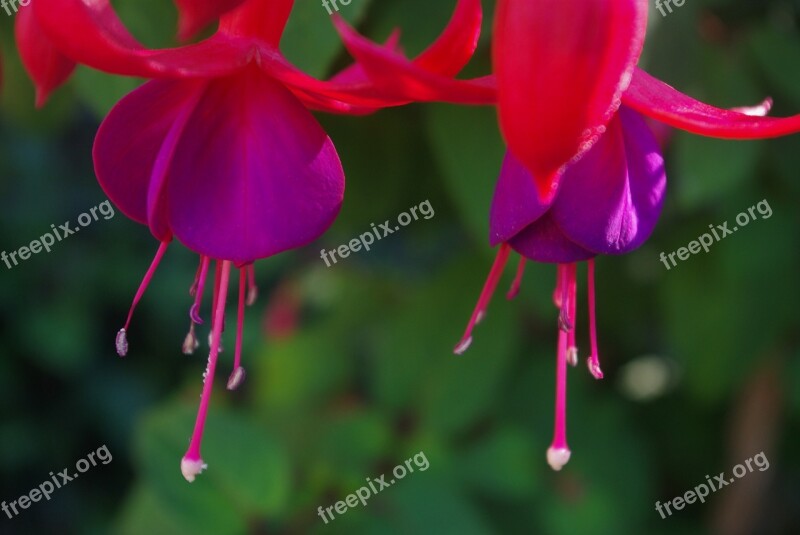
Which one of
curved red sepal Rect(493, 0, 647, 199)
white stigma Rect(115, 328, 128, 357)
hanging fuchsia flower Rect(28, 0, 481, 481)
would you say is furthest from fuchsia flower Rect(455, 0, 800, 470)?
white stigma Rect(115, 328, 128, 357)

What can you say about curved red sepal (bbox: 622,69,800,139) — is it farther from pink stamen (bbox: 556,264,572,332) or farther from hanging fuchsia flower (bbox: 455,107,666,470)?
pink stamen (bbox: 556,264,572,332)

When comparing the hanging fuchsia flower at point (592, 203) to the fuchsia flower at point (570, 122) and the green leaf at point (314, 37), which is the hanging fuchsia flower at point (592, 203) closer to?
the fuchsia flower at point (570, 122)

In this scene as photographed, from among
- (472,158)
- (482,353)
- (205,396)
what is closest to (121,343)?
(205,396)

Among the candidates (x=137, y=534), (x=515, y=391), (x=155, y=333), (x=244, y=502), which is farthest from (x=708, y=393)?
(x=155, y=333)

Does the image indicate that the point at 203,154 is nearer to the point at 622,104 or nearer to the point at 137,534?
the point at 622,104

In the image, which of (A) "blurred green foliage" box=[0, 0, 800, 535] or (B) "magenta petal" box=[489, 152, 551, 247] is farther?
(A) "blurred green foliage" box=[0, 0, 800, 535]

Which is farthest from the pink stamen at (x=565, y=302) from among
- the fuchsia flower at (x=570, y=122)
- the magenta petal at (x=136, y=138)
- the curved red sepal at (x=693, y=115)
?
the magenta petal at (x=136, y=138)

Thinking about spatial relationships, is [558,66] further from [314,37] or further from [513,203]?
[314,37]
